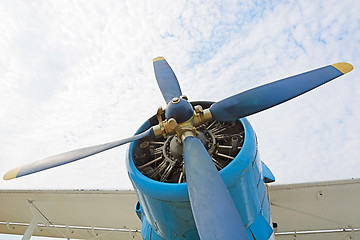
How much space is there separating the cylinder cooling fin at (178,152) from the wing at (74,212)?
3.18 meters

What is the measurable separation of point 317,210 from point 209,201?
532 centimetres

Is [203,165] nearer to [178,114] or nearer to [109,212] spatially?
[178,114]

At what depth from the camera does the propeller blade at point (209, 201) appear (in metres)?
2.84

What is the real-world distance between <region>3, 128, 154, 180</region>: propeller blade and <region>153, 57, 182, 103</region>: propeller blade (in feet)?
3.41

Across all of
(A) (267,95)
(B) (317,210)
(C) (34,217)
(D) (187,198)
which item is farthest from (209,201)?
(C) (34,217)

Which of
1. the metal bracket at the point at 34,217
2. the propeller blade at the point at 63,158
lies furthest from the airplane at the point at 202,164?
the metal bracket at the point at 34,217

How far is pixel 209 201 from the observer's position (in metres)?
3.11

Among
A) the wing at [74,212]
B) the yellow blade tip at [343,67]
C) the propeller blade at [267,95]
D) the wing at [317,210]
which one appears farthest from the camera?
the wing at [74,212]

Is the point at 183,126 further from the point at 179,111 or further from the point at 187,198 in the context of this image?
the point at 187,198

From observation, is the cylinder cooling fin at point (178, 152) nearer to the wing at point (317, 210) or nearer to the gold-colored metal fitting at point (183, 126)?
the gold-colored metal fitting at point (183, 126)

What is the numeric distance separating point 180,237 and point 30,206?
5962 mm

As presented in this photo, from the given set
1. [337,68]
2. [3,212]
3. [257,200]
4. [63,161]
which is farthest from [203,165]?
[3,212]

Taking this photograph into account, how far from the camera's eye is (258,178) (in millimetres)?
4094

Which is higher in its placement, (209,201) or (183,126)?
(183,126)
